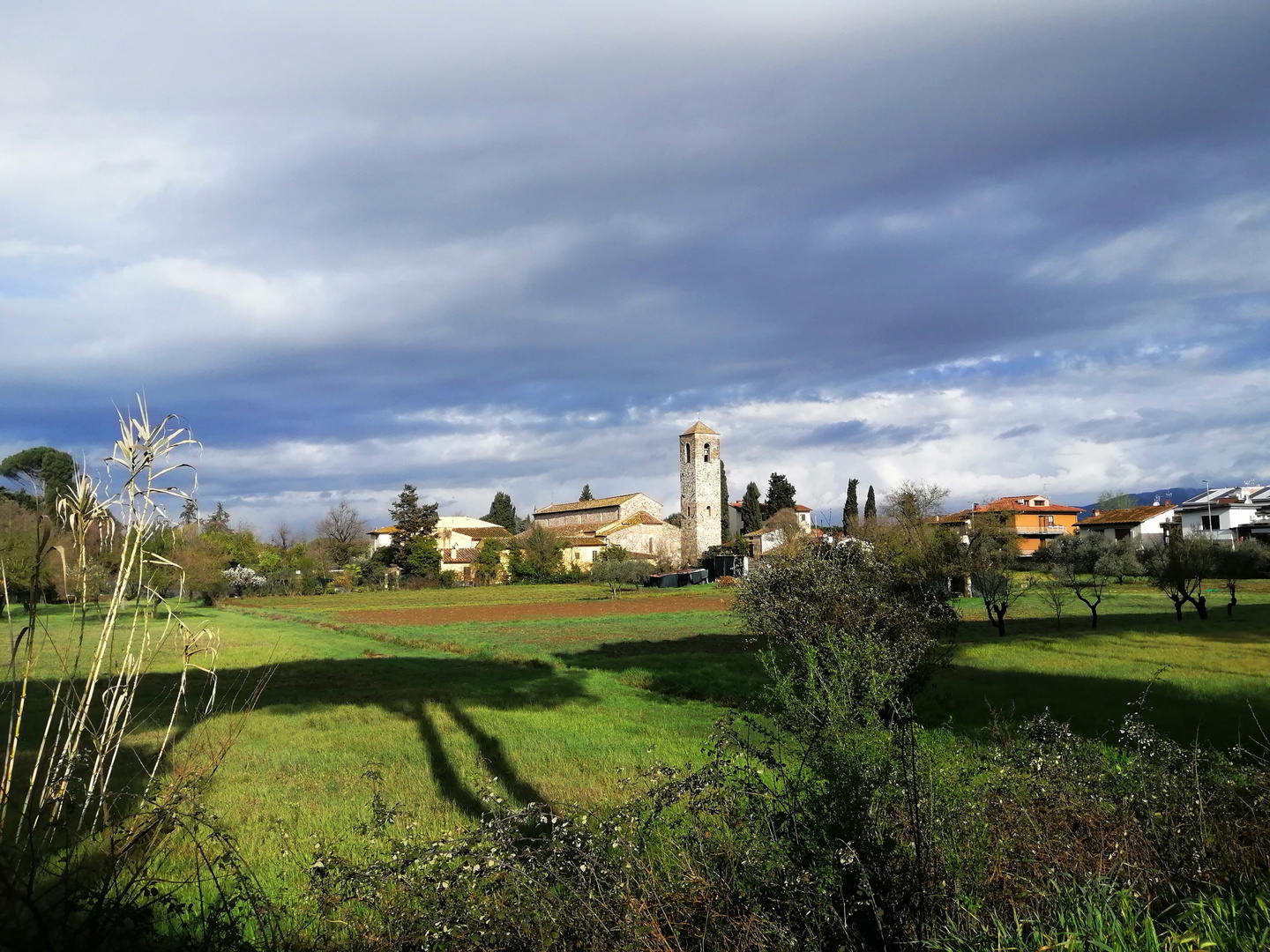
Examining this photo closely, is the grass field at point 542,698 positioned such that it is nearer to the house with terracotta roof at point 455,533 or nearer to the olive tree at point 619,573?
the olive tree at point 619,573

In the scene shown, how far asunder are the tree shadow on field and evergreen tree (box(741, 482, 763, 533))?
82723mm

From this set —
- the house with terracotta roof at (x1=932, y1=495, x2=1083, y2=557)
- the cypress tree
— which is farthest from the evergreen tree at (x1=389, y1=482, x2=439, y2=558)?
the house with terracotta roof at (x1=932, y1=495, x2=1083, y2=557)

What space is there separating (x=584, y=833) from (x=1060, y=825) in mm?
3177

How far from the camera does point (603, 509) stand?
104250mm

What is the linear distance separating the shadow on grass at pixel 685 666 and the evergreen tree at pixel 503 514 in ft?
325

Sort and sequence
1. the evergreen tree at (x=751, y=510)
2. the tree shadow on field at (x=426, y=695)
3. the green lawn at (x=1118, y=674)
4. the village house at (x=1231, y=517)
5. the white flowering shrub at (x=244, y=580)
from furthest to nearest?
the evergreen tree at (x=751, y=510) → the white flowering shrub at (x=244, y=580) → the village house at (x=1231, y=517) → the green lawn at (x=1118, y=674) → the tree shadow on field at (x=426, y=695)

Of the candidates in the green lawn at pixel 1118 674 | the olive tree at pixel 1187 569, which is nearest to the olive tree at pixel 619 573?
the green lawn at pixel 1118 674

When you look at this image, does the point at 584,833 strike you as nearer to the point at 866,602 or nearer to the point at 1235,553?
the point at 866,602

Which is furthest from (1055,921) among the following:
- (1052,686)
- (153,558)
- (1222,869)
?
(1052,686)

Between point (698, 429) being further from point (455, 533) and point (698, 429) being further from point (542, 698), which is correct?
point (542, 698)

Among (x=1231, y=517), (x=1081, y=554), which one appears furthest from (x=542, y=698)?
(x=1231, y=517)

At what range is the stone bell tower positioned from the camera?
95438mm

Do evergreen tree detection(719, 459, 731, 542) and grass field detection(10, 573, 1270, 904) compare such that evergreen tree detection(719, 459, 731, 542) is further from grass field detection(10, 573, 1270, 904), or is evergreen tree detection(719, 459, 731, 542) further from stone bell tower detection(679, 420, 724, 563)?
grass field detection(10, 573, 1270, 904)

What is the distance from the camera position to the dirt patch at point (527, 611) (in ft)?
143
